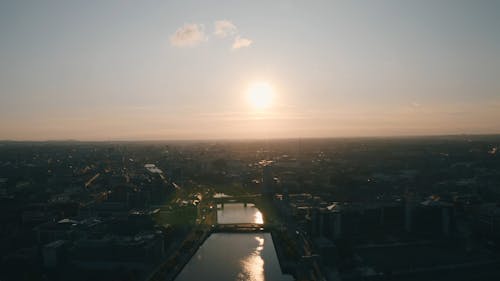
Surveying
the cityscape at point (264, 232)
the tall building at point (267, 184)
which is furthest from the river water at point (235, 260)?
the tall building at point (267, 184)

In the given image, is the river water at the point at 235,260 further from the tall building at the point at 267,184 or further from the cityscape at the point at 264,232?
the tall building at the point at 267,184

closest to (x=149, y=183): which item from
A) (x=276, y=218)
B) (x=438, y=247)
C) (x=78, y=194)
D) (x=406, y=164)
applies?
(x=78, y=194)

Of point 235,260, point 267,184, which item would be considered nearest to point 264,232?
point 235,260

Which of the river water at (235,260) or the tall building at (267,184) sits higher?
the tall building at (267,184)

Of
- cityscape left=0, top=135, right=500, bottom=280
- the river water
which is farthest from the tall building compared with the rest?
the river water

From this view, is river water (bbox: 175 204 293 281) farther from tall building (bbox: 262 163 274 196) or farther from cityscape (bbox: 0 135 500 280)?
tall building (bbox: 262 163 274 196)

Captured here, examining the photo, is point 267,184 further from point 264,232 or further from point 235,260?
point 235,260

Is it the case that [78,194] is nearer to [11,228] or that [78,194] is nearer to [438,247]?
[11,228]

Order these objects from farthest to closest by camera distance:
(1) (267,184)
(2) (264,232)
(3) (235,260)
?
(1) (267,184) → (2) (264,232) → (3) (235,260)
